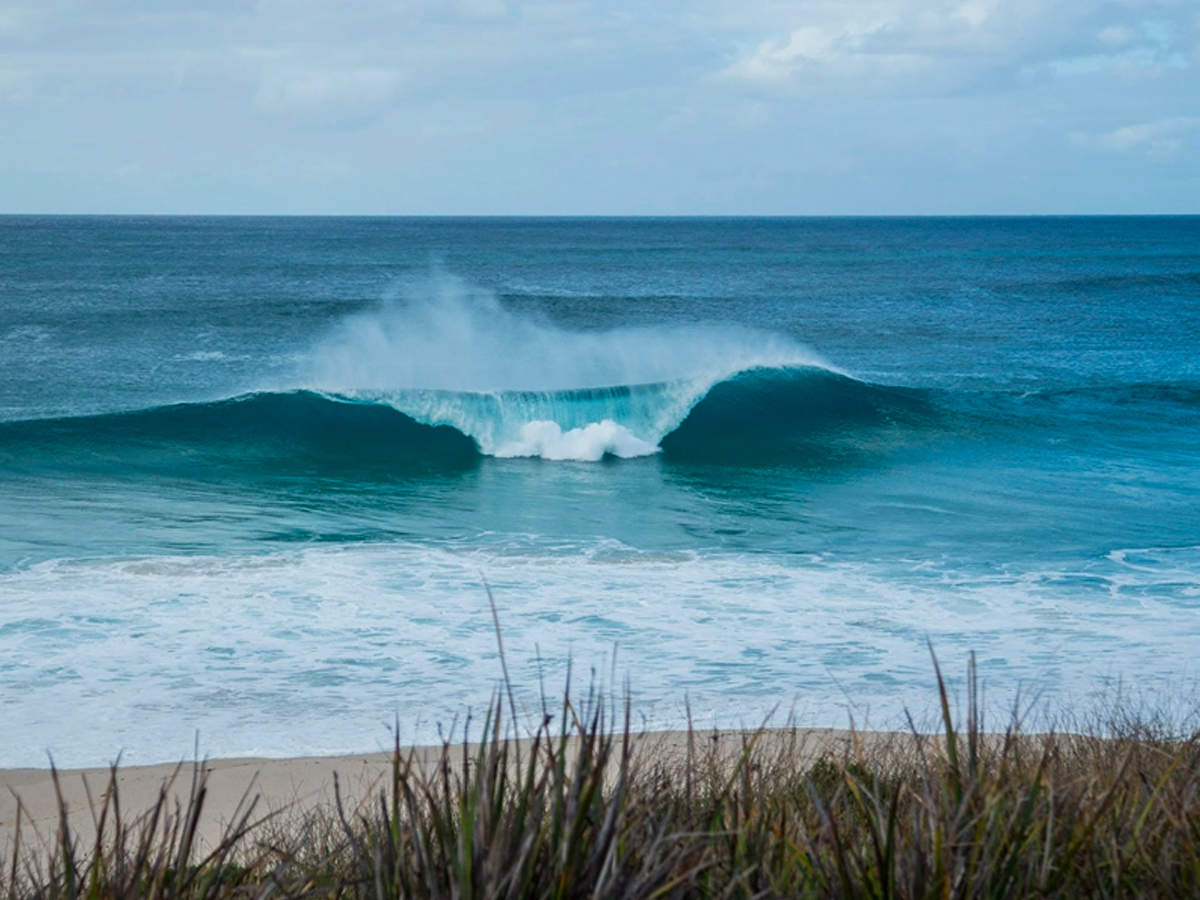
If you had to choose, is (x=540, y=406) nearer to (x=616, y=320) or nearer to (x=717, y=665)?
(x=717, y=665)

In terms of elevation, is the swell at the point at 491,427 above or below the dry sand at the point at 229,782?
above

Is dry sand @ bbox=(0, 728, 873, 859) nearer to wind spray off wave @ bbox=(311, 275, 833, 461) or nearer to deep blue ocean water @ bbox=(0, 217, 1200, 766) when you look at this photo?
deep blue ocean water @ bbox=(0, 217, 1200, 766)

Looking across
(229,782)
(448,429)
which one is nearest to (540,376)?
(448,429)

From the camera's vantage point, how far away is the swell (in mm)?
16206

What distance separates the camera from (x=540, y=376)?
2195 centimetres

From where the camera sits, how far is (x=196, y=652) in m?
7.82

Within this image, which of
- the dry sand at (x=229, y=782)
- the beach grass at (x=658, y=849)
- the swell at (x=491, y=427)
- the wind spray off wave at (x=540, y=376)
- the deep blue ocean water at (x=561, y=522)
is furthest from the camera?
the wind spray off wave at (x=540, y=376)

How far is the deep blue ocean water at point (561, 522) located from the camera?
7.36 meters

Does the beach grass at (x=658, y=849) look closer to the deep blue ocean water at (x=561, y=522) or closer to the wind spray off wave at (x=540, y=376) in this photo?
the deep blue ocean water at (x=561, y=522)

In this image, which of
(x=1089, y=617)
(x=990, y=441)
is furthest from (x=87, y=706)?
(x=990, y=441)

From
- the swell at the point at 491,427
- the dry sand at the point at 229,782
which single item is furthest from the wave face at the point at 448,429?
the dry sand at the point at 229,782

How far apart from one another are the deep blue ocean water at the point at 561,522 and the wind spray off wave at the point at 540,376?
0.08 m

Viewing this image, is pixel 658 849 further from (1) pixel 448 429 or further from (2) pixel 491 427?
(1) pixel 448 429

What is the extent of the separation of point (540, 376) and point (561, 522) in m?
9.74
